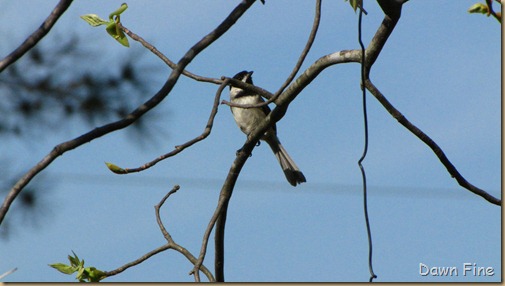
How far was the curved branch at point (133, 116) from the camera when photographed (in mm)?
2045

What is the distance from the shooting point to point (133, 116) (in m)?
2.19

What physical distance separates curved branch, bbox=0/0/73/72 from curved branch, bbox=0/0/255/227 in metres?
0.26

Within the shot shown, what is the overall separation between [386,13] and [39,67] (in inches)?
50.6

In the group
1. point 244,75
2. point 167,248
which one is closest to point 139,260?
point 167,248

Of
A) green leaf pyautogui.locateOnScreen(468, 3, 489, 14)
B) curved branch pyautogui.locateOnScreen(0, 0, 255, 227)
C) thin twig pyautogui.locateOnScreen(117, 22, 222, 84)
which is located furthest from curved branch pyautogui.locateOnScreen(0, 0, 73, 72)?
green leaf pyautogui.locateOnScreen(468, 3, 489, 14)

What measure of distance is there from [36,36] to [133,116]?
0.33m

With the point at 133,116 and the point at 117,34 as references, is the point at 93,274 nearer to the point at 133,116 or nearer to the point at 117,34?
the point at 117,34

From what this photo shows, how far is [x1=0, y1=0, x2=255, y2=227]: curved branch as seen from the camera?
6.71 ft

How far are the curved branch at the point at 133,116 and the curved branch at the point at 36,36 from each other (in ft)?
0.84

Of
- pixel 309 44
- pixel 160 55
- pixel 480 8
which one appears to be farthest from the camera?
pixel 160 55

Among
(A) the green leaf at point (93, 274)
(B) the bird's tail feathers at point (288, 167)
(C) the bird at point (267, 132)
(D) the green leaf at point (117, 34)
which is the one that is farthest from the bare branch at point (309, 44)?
(B) the bird's tail feathers at point (288, 167)

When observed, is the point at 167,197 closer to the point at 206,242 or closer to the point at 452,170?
the point at 206,242

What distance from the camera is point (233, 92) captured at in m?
6.32

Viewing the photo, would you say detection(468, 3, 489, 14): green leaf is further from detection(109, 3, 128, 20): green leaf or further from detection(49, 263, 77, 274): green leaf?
detection(49, 263, 77, 274): green leaf
